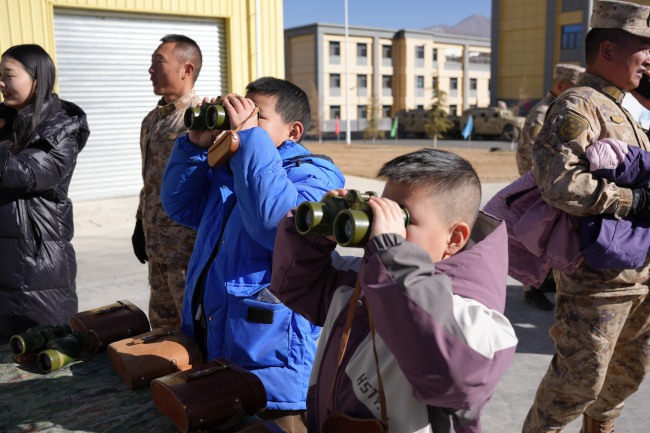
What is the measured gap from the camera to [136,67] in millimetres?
10039

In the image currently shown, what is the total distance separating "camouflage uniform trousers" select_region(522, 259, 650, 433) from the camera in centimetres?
263

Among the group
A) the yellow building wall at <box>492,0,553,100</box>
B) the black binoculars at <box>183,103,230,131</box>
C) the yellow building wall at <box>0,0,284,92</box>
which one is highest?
the yellow building wall at <box>492,0,553,100</box>

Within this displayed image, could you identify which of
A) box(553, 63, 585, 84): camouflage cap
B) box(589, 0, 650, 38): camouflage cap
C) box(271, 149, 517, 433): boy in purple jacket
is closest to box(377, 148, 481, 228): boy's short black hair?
box(271, 149, 517, 433): boy in purple jacket

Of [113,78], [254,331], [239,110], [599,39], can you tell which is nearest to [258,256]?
[254,331]

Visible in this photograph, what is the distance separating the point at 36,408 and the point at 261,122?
118cm

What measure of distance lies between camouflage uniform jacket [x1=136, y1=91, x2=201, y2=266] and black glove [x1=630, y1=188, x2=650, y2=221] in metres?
2.22

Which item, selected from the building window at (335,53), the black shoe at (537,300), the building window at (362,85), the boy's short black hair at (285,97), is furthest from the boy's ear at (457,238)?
the building window at (362,85)

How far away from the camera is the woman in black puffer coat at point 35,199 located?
3125 mm

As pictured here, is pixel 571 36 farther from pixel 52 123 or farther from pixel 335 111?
pixel 52 123

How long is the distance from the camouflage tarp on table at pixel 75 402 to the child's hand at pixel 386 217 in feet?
2.67

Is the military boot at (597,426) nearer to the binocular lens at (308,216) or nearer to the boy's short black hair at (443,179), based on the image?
the boy's short black hair at (443,179)

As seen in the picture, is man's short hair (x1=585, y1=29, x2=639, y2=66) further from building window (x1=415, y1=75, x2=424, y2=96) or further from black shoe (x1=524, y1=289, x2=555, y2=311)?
building window (x1=415, y1=75, x2=424, y2=96)

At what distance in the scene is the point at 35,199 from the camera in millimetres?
3219

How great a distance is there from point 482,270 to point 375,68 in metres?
52.8
